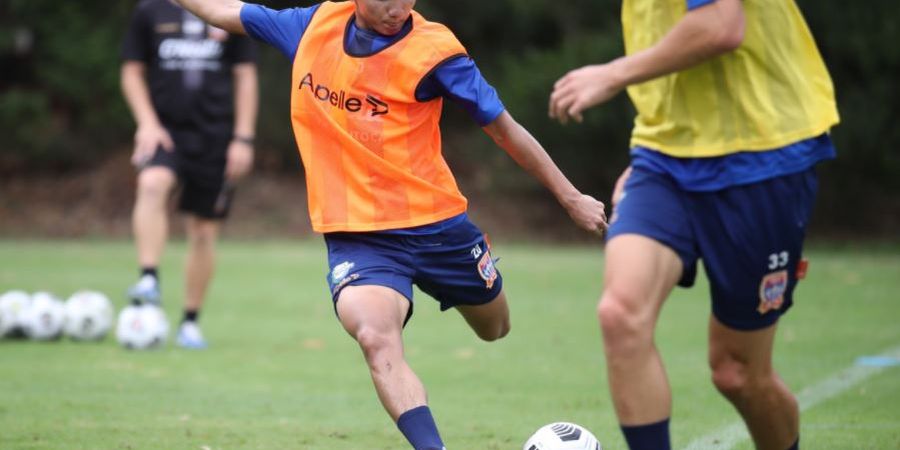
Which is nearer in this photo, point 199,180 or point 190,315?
point 190,315

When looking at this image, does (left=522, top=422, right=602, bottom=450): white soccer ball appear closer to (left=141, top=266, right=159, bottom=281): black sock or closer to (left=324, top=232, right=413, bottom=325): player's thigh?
(left=324, top=232, right=413, bottom=325): player's thigh

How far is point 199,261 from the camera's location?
9.66m

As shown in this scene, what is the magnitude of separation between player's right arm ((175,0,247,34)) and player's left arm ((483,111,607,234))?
127cm

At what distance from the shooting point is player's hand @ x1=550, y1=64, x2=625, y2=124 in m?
4.04

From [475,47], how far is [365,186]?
18044mm

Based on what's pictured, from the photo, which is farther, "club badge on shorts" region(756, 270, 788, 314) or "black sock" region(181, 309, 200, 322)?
"black sock" region(181, 309, 200, 322)

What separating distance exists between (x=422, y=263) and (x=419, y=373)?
3.15m

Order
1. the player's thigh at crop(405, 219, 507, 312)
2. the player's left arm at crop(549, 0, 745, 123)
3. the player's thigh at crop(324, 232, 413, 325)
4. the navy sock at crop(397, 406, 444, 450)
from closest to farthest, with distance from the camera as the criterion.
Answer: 1. the player's left arm at crop(549, 0, 745, 123)
2. the navy sock at crop(397, 406, 444, 450)
3. the player's thigh at crop(324, 232, 413, 325)
4. the player's thigh at crop(405, 219, 507, 312)

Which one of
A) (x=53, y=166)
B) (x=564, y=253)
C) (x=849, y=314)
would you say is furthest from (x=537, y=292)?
(x=53, y=166)

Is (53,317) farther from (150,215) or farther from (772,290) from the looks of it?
(772,290)

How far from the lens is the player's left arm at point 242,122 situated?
9633 millimetres

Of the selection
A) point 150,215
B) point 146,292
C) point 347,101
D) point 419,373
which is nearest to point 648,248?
point 347,101

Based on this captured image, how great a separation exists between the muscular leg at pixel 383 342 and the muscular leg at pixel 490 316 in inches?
27.7

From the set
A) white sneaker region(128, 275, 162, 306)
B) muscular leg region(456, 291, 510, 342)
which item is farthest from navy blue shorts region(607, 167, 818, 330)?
white sneaker region(128, 275, 162, 306)
